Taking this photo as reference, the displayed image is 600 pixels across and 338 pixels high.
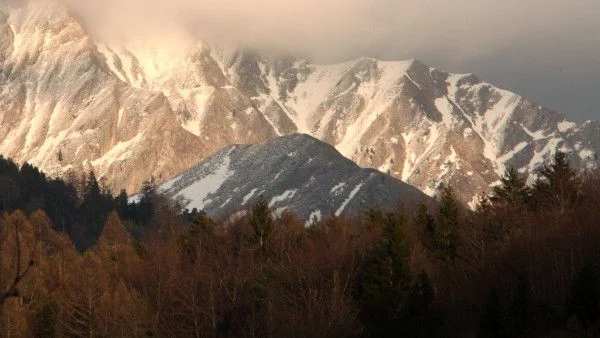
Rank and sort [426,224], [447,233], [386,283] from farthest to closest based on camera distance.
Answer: [426,224]
[447,233]
[386,283]

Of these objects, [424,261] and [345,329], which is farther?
[424,261]

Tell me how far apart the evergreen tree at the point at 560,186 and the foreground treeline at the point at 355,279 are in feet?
0.49

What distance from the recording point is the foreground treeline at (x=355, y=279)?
44.3m

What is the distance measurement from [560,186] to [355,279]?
21629mm

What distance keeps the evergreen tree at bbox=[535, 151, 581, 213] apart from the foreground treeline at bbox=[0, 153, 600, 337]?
150 mm

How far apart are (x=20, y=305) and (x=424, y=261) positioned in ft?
85.9

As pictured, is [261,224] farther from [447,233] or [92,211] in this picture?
[92,211]

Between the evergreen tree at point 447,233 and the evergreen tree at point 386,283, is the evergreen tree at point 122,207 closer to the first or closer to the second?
the evergreen tree at point 447,233

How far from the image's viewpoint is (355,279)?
57469 mm

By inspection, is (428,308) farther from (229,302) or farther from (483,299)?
(229,302)

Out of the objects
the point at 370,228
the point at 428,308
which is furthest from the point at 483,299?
the point at 370,228

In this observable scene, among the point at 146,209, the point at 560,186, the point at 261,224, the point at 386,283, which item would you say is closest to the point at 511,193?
the point at 560,186

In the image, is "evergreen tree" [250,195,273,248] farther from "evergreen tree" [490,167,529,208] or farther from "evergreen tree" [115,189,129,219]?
"evergreen tree" [115,189,129,219]

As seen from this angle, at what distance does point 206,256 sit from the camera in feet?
237
